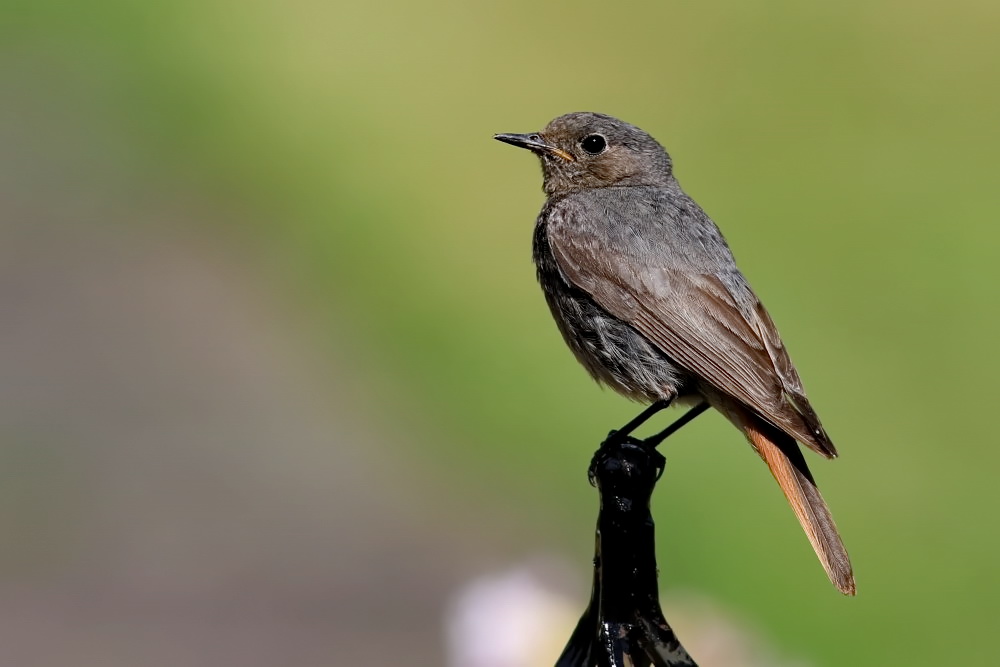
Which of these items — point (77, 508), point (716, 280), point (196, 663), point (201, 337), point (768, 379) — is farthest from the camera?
point (201, 337)

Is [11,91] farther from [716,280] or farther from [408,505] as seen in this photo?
[716,280]

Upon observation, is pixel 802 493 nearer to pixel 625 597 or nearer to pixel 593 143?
pixel 625 597

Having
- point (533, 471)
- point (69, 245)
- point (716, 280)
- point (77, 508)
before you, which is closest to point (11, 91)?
point (69, 245)

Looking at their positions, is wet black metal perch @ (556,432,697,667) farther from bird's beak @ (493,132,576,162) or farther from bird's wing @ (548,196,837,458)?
bird's beak @ (493,132,576,162)

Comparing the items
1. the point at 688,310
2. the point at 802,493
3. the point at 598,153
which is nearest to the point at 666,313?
the point at 688,310

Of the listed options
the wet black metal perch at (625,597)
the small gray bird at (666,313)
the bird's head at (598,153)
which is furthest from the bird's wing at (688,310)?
the wet black metal perch at (625,597)

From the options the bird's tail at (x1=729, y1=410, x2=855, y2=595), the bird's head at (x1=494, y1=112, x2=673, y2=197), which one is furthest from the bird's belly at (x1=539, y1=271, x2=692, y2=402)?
the bird's head at (x1=494, y1=112, x2=673, y2=197)

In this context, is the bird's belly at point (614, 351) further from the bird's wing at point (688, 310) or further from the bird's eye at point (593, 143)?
the bird's eye at point (593, 143)
